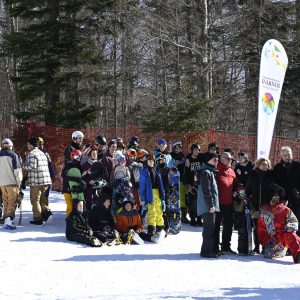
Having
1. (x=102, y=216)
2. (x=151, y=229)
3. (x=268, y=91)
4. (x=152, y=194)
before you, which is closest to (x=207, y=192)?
(x=152, y=194)

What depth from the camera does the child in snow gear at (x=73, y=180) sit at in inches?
361

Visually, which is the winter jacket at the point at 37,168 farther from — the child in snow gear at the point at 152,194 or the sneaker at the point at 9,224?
the child in snow gear at the point at 152,194

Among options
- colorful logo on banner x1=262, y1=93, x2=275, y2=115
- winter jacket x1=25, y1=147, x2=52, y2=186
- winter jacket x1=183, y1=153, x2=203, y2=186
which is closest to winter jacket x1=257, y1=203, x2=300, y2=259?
winter jacket x1=183, y1=153, x2=203, y2=186

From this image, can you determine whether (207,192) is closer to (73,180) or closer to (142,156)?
(142,156)

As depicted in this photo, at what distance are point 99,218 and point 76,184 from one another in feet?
2.48

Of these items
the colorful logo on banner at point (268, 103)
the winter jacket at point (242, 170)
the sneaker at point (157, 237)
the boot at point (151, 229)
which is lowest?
the sneaker at point (157, 237)

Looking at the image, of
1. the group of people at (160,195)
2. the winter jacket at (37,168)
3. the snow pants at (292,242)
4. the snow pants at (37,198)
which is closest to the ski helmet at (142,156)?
the group of people at (160,195)

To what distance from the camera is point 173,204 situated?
10312 mm

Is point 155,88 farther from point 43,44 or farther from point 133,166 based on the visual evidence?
point 133,166

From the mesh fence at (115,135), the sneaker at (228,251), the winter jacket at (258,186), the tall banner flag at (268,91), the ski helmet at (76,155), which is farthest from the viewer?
the mesh fence at (115,135)

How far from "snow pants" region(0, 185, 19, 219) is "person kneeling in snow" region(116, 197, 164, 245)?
2120mm

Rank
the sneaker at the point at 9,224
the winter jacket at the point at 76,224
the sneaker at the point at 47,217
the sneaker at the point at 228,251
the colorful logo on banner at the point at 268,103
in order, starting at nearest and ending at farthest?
the sneaker at the point at 228,251, the winter jacket at the point at 76,224, the sneaker at the point at 9,224, the sneaker at the point at 47,217, the colorful logo on banner at the point at 268,103

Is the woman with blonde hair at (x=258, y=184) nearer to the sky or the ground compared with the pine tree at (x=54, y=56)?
nearer to the ground

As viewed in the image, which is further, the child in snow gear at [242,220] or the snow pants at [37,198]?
the snow pants at [37,198]
